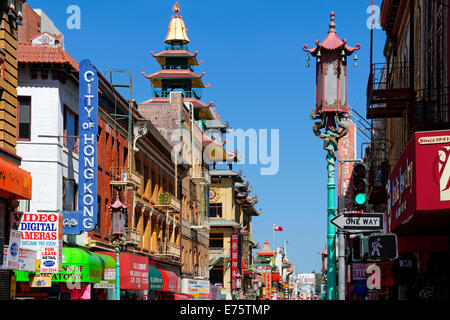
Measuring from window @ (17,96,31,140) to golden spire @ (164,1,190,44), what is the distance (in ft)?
240

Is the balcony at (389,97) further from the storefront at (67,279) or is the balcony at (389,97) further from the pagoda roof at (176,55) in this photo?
the pagoda roof at (176,55)

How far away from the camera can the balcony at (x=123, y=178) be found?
44.8 meters

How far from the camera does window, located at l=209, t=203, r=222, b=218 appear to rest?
107125mm

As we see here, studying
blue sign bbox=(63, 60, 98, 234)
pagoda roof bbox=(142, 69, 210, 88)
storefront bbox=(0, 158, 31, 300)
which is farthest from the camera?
pagoda roof bbox=(142, 69, 210, 88)

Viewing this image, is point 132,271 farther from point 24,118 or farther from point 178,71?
point 178,71

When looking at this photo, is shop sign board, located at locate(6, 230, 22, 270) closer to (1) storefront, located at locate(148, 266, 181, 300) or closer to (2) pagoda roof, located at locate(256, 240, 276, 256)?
(1) storefront, located at locate(148, 266, 181, 300)

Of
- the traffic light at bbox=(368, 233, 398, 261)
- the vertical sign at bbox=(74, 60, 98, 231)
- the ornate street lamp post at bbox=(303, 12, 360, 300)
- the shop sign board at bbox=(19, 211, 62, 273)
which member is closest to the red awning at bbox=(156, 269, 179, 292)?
the vertical sign at bbox=(74, 60, 98, 231)

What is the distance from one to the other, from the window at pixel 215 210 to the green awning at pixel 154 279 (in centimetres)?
5151

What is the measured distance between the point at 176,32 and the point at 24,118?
7503 centimetres

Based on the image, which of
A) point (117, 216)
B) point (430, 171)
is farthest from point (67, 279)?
point (430, 171)

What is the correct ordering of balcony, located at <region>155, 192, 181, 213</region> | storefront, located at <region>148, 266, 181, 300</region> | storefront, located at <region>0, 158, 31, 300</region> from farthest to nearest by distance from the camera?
balcony, located at <region>155, 192, 181, 213</region>
storefront, located at <region>148, 266, 181, 300</region>
storefront, located at <region>0, 158, 31, 300</region>

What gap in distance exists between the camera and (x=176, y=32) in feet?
359

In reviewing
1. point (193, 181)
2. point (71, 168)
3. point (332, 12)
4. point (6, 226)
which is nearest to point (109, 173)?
point (71, 168)

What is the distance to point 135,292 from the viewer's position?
51.8 m
